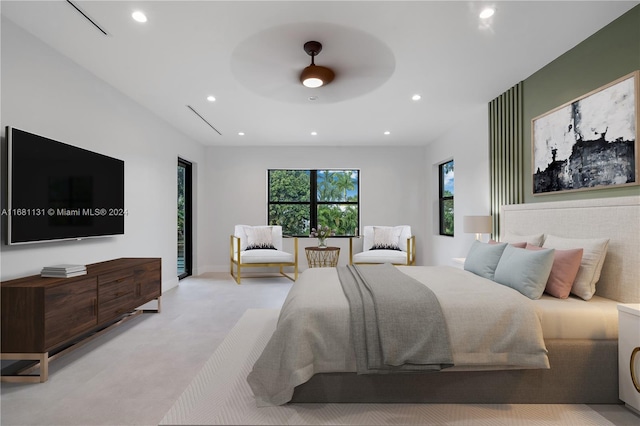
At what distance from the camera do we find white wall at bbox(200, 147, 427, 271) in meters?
6.58

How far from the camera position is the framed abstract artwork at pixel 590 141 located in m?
2.30

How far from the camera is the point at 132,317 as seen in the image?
3506mm

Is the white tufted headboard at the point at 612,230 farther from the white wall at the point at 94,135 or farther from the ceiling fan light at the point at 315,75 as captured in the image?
the white wall at the point at 94,135

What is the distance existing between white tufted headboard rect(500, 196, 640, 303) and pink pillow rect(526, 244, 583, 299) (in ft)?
0.85

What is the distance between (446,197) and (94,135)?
16.9ft

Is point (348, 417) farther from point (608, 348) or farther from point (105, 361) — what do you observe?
point (105, 361)

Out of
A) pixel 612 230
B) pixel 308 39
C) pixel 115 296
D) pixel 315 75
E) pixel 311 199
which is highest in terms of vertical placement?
pixel 308 39

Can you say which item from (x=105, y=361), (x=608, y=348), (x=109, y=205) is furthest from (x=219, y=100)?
(x=608, y=348)

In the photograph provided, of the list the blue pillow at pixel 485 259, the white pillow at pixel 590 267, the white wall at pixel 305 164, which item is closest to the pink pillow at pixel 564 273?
the white pillow at pixel 590 267

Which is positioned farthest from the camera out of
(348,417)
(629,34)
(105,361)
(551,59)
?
(551,59)

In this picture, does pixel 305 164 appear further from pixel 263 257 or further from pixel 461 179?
pixel 461 179

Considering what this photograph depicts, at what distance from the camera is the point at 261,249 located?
593cm

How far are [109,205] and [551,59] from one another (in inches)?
174

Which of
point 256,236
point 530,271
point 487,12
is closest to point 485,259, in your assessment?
point 530,271
